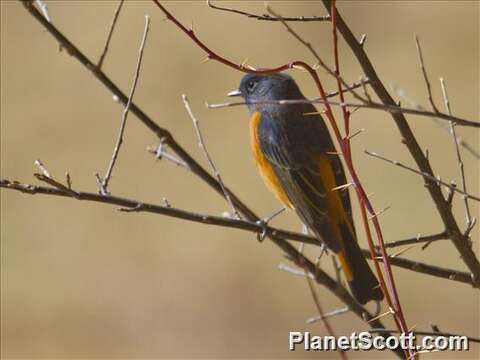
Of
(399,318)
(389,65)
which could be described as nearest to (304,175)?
(399,318)

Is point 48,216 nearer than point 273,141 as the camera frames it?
No

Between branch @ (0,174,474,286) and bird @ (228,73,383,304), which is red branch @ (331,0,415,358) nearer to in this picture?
branch @ (0,174,474,286)

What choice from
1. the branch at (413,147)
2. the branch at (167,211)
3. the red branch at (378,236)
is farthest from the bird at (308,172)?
the red branch at (378,236)

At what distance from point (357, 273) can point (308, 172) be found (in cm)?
77

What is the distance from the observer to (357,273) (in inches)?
177

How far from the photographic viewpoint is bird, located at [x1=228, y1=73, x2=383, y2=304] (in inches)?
181

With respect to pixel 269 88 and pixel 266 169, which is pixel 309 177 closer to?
pixel 266 169

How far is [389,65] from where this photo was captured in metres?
12.8

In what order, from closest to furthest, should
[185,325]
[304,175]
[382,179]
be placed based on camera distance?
[304,175] → [185,325] → [382,179]

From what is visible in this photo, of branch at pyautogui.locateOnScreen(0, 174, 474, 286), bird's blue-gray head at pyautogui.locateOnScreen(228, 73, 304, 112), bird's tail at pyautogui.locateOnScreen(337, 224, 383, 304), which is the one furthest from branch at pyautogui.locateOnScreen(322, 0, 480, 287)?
bird's blue-gray head at pyautogui.locateOnScreen(228, 73, 304, 112)

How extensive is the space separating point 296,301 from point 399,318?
26.8 feet

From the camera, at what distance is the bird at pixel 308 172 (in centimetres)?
461

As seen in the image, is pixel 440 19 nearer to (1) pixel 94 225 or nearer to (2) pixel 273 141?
(1) pixel 94 225

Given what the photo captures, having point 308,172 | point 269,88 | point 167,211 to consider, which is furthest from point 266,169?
point 167,211
